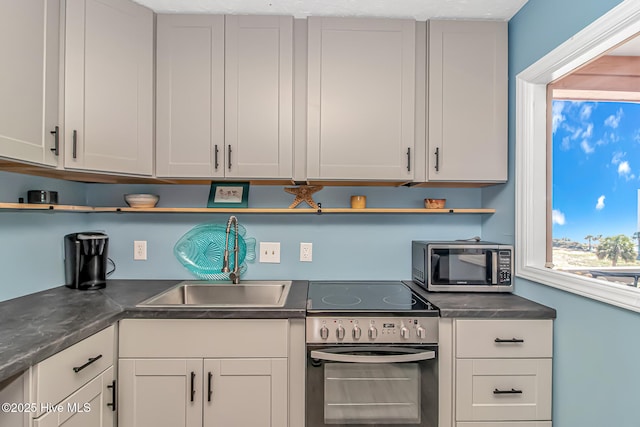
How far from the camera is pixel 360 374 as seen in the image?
149 cm

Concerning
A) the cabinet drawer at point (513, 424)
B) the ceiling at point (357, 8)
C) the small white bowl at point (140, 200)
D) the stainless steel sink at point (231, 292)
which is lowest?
the cabinet drawer at point (513, 424)

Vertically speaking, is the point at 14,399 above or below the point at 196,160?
below

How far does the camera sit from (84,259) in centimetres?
183

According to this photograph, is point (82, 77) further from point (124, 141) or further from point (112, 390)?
point (112, 390)

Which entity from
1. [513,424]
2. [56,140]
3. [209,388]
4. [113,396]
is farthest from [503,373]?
[56,140]

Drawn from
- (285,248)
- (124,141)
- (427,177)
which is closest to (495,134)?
(427,177)

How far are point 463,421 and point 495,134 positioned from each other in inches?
56.7

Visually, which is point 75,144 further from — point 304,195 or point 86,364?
point 304,195

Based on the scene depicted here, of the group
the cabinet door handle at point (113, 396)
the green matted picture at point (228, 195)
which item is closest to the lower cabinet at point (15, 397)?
the cabinet door handle at point (113, 396)

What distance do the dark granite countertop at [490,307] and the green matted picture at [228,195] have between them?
1.21m

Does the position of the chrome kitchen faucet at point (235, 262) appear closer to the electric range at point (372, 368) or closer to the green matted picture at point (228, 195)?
the green matted picture at point (228, 195)

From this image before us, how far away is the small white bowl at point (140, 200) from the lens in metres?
1.98

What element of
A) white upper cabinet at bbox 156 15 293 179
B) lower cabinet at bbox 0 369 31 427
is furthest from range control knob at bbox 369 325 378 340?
lower cabinet at bbox 0 369 31 427

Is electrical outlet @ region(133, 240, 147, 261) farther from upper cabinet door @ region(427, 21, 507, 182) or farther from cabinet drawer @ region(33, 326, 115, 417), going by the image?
upper cabinet door @ region(427, 21, 507, 182)
